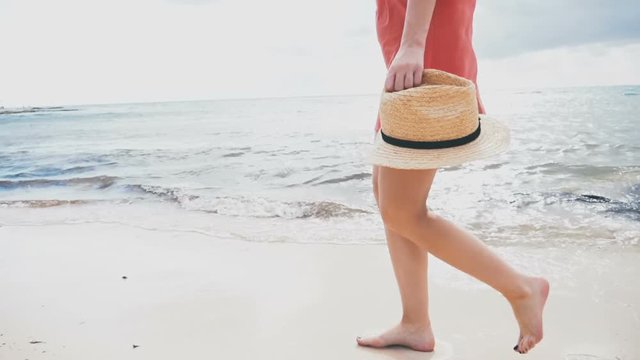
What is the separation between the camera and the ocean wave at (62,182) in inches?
291

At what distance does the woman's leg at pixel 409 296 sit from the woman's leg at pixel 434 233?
0.64ft

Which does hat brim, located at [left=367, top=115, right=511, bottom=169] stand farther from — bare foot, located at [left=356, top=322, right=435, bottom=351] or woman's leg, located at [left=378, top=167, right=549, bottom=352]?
bare foot, located at [left=356, top=322, right=435, bottom=351]

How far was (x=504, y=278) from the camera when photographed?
1.64m

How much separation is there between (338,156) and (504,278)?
281 inches

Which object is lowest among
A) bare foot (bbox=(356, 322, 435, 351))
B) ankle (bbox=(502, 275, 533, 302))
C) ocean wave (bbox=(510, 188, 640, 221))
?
ocean wave (bbox=(510, 188, 640, 221))

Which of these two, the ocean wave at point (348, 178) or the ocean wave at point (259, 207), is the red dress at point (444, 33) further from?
the ocean wave at point (348, 178)

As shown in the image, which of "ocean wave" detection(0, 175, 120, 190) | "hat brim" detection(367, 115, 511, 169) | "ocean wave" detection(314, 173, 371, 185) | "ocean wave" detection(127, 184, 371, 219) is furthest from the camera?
"ocean wave" detection(0, 175, 120, 190)

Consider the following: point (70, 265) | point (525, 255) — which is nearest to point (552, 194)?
point (525, 255)

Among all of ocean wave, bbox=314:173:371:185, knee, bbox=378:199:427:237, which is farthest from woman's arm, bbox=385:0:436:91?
ocean wave, bbox=314:173:371:185

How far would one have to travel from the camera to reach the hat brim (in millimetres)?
1313

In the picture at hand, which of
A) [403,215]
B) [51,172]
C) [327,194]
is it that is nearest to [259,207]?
[327,194]

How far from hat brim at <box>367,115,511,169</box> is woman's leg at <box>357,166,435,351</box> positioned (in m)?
0.45

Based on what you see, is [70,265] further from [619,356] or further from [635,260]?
[635,260]

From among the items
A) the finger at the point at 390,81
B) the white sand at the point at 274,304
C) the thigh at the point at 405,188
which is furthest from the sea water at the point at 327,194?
the white sand at the point at 274,304
